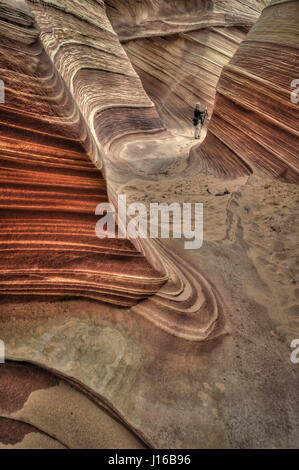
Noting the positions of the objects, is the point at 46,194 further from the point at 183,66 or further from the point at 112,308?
the point at 183,66

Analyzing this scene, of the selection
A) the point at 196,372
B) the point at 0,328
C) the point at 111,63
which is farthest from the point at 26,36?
the point at 111,63

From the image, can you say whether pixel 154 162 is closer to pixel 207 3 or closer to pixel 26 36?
pixel 26 36

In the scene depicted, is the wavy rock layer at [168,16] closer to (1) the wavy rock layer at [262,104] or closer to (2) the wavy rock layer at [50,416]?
(1) the wavy rock layer at [262,104]

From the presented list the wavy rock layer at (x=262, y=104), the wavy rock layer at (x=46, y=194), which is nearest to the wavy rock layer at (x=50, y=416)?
the wavy rock layer at (x=46, y=194)

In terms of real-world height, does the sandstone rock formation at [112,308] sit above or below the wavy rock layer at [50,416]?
above

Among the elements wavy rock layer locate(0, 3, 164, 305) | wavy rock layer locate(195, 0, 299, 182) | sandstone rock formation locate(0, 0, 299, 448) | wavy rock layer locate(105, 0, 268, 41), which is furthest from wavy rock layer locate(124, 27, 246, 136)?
wavy rock layer locate(0, 3, 164, 305)

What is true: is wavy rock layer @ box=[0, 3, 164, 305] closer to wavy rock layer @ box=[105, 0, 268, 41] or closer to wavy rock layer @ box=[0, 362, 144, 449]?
wavy rock layer @ box=[0, 362, 144, 449]
